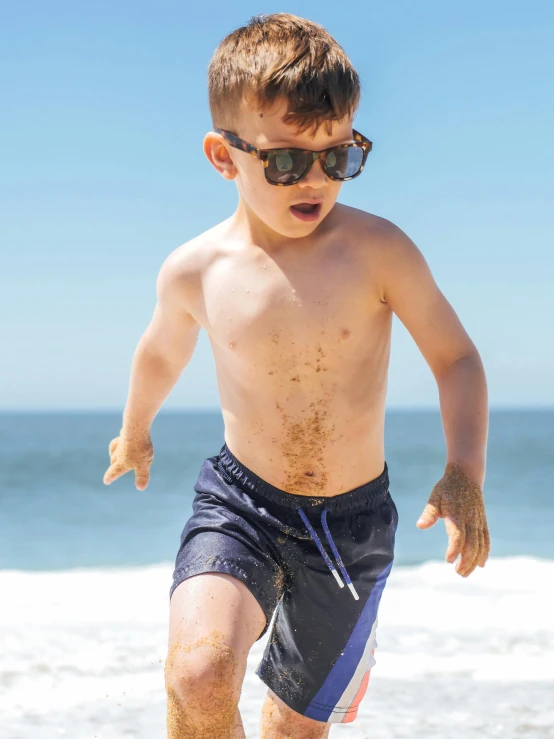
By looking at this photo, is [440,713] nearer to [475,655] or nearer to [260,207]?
[475,655]

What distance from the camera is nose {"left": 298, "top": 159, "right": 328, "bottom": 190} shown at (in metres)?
2.40

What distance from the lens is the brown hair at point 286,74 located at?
7.97 feet

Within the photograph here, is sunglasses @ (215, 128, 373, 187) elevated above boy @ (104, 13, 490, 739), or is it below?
above

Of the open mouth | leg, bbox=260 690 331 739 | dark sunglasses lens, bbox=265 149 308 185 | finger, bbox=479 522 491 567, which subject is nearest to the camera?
finger, bbox=479 522 491 567

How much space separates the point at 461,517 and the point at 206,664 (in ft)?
2.36

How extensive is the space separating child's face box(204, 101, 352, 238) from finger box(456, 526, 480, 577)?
0.95m

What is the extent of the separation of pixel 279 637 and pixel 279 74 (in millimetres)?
1634

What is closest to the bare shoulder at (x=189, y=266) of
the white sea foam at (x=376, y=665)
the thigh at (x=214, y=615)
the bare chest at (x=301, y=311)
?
the bare chest at (x=301, y=311)

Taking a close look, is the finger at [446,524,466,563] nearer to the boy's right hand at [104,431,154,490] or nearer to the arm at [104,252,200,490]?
the arm at [104,252,200,490]

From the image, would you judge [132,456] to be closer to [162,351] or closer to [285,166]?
[162,351]

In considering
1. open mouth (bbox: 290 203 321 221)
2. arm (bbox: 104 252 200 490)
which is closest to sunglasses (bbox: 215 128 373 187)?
open mouth (bbox: 290 203 321 221)

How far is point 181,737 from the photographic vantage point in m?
2.20

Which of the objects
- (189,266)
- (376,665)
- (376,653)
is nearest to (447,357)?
(189,266)

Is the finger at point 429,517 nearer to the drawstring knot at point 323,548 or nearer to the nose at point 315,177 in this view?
the drawstring knot at point 323,548
